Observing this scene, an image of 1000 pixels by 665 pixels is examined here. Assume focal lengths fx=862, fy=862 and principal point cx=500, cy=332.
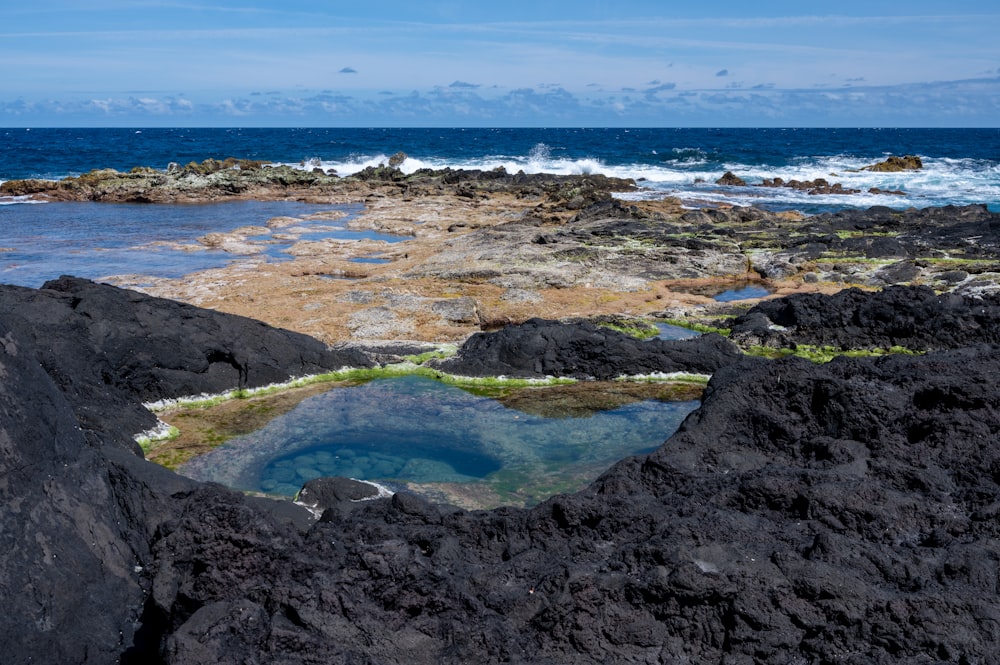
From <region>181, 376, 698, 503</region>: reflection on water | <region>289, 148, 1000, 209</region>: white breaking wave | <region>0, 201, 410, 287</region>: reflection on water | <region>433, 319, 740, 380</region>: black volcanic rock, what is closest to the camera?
<region>181, 376, 698, 503</region>: reflection on water

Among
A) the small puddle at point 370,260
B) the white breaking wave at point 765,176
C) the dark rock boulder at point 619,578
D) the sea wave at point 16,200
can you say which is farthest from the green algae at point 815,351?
the sea wave at point 16,200

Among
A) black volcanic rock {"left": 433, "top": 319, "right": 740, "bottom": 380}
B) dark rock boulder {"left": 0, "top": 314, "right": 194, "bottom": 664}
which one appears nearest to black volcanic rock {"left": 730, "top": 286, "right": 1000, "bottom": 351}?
black volcanic rock {"left": 433, "top": 319, "right": 740, "bottom": 380}

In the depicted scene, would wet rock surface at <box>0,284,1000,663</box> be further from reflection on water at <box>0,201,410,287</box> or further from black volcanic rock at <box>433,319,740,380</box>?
reflection on water at <box>0,201,410,287</box>

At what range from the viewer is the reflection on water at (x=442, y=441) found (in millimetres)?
10812

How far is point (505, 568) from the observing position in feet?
18.7

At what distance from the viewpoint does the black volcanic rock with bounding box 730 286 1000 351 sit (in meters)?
15.8

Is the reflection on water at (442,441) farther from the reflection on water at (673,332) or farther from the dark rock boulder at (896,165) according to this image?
the dark rock boulder at (896,165)

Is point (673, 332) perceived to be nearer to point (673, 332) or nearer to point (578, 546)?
point (673, 332)

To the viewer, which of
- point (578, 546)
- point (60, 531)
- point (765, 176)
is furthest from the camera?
point (765, 176)

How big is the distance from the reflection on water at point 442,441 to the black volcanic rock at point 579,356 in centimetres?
59

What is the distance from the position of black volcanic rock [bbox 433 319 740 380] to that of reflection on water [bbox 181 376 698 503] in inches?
23.1

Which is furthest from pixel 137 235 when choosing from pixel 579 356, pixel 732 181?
pixel 732 181

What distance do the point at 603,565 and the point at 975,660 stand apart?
2154 millimetres

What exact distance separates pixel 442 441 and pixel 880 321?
934 centimetres
